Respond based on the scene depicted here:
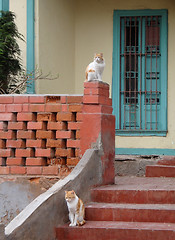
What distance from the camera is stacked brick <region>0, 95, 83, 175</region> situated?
6.95 m

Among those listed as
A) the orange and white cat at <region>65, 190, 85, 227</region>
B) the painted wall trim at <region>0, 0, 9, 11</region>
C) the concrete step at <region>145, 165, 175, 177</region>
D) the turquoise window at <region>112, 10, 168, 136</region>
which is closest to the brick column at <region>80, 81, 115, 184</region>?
the orange and white cat at <region>65, 190, 85, 227</region>

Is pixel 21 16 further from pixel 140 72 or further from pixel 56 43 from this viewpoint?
pixel 140 72

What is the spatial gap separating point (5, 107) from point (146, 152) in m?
3.91

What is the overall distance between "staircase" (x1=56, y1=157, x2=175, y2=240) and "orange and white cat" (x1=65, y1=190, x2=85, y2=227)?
9cm

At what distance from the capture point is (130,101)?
10.3m

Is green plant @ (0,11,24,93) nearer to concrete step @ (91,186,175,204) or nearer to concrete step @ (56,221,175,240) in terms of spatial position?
concrete step @ (91,186,175,204)

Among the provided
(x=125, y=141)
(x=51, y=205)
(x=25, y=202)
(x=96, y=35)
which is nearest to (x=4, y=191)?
(x=25, y=202)

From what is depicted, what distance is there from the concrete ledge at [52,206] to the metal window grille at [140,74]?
355 cm

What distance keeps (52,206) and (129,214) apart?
99 cm

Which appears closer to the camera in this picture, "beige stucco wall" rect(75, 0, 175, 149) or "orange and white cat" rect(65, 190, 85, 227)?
"orange and white cat" rect(65, 190, 85, 227)

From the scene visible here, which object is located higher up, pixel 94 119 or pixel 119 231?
pixel 94 119

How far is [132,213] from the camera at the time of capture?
19.3 ft

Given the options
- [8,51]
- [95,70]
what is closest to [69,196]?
[95,70]

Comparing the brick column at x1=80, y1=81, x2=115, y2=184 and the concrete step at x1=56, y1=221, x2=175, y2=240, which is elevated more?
the brick column at x1=80, y1=81, x2=115, y2=184
